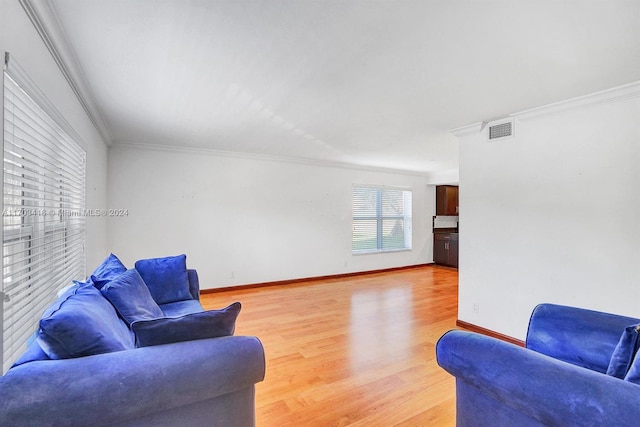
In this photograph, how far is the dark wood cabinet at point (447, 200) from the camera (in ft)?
24.1

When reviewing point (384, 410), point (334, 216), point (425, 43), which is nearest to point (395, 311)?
point (384, 410)

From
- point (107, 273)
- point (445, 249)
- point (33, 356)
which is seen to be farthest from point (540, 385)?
point (445, 249)

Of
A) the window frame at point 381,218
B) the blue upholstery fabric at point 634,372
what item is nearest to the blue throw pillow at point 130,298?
the blue upholstery fabric at point 634,372

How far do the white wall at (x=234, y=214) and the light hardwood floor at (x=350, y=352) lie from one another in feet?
2.08

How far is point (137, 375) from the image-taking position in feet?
3.56

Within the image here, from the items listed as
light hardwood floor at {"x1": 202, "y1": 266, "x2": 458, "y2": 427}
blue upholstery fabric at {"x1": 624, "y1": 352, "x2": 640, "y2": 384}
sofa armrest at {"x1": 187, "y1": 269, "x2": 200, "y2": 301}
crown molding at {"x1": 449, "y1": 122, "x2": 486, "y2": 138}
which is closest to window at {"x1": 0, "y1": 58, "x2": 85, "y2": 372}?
sofa armrest at {"x1": 187, "y1": 269, "x2": 200, "y2": 301}

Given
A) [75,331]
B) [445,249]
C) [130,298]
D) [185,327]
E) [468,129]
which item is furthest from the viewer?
[445,249]

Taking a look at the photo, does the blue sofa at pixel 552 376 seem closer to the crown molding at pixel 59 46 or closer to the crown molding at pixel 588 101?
the crown molding at pixel 588 101

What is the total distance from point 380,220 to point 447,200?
1931 millimetres

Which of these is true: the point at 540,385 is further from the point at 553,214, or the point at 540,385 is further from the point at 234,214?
the point at 234,214

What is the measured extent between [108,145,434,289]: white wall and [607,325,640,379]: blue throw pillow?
4673 millimetres

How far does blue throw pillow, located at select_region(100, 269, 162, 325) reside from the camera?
5.80 feet

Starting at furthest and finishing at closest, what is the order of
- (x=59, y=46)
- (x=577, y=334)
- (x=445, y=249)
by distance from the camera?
(x=445, y=249)
(x=59, y=46)
(x=577, y=334)

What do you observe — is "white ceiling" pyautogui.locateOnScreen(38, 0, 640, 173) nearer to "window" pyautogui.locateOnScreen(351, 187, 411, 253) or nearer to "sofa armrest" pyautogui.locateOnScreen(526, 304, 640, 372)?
"sofa armrest" pyautogui.locateOnScreen(526, 304, 640, 372)
